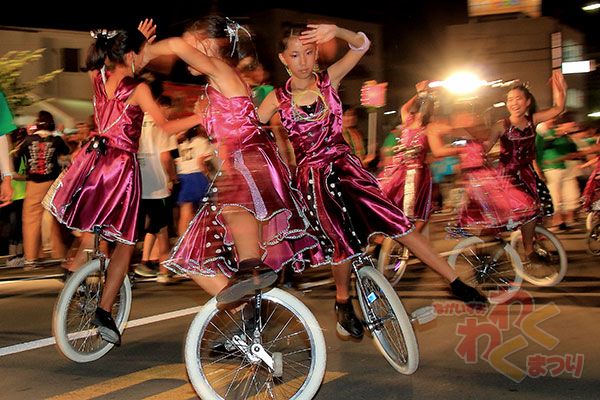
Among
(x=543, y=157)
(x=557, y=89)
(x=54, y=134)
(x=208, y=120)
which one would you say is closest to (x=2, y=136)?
(x=208, y=120)

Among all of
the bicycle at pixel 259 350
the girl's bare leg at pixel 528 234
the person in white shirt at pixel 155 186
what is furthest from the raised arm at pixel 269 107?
the girl's bare leg at pixel 528 234

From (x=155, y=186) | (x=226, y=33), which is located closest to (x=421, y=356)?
(x=226, y=33)

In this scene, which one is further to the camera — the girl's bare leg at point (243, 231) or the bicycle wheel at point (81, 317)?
the bicycle wheel at point (81, 317)

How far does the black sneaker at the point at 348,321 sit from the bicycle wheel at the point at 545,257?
331 cm

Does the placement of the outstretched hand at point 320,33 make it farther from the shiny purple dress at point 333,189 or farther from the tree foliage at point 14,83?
the tree foliage at point 14,83

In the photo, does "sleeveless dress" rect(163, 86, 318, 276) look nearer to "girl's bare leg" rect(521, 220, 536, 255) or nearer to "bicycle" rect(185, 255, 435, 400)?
"bicycle" rect(185, 255, 435, 400)

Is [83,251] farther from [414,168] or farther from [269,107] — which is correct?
[414,168]

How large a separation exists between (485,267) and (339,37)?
10.6ft

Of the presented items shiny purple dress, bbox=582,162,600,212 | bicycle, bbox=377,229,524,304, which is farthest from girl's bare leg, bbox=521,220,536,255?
shiny purple dress, bbox=582,162,600,212

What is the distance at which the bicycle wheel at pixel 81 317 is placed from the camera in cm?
549

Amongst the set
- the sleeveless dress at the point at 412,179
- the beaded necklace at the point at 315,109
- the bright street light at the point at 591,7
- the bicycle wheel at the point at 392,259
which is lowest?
the bicycle wheel at the point at 392,259

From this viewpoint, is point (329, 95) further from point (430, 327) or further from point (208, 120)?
point (430, 327)

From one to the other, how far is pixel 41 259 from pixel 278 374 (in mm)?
7826

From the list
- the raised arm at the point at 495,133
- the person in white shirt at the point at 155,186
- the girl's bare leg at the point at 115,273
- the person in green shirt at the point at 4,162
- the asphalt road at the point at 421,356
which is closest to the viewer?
the asphalt road at the point at 421,356
